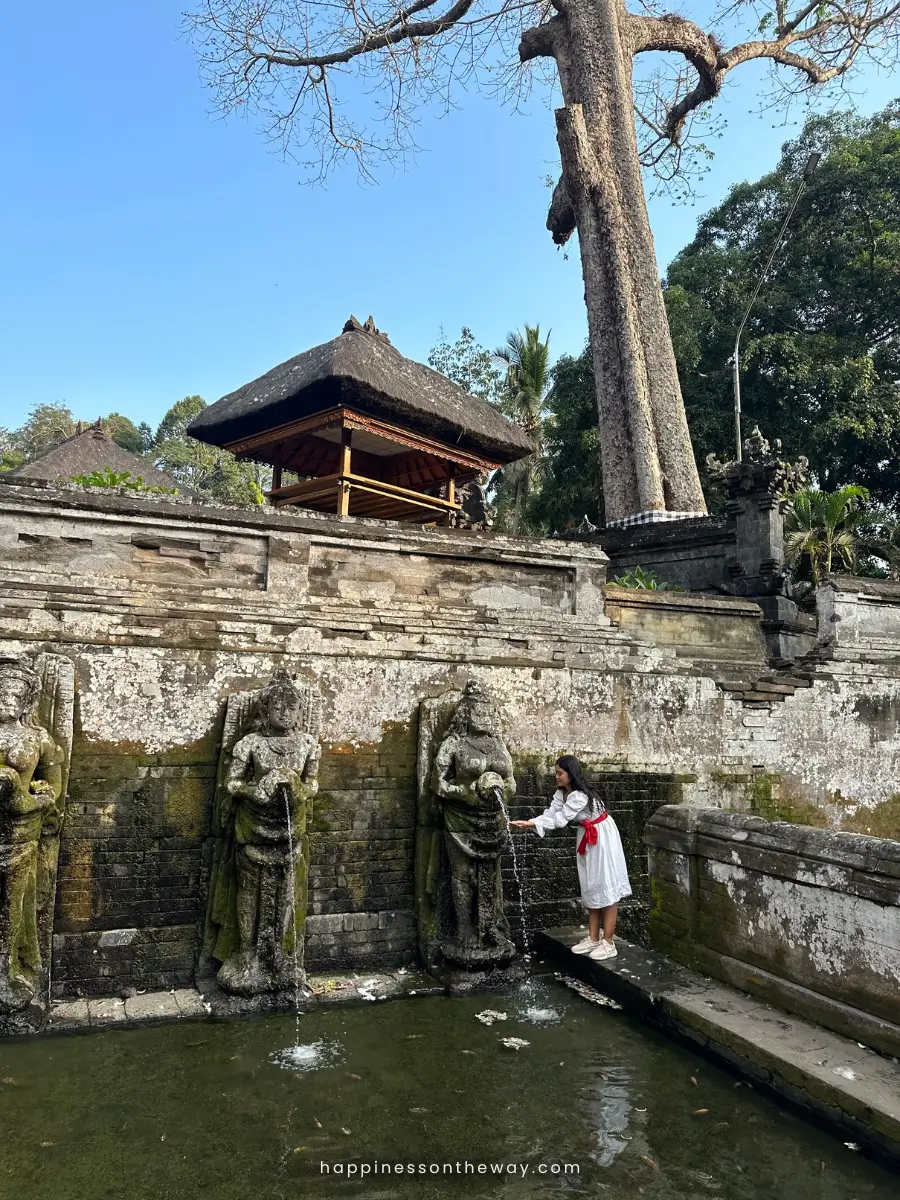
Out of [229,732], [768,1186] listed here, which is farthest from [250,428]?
[768,1186]

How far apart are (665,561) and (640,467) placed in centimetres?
305

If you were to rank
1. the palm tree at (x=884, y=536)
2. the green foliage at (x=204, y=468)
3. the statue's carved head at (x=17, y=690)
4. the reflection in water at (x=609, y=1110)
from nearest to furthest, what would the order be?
the reflection in water at (x=609, y=1110), the statue's carved head at (x=17, y=690), the palm tree at (x=884, y=536), the green foliage at (x=204, y=468)

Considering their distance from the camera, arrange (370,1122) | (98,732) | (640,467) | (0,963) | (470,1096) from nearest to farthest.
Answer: (370,1122) < (470,1096) < (0,963) < (98,732) < (640,467)

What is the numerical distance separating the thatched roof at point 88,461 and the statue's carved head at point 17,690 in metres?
10.4

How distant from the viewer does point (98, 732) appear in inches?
204

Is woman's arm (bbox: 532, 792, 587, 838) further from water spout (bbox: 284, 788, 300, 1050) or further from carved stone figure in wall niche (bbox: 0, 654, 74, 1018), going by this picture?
carved stone figure in wall niche (bbox: 0, 654, 74, 1018)

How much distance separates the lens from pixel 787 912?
14.5 feet

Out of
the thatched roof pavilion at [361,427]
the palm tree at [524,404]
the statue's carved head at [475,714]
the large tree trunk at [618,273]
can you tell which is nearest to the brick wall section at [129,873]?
the statue's carved head at [475,714]

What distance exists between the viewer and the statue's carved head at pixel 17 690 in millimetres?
4590

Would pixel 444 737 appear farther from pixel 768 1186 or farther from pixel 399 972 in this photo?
pixel 768 1186

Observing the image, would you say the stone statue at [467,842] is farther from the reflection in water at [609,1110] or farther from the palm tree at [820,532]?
the palm tree at [820,532]

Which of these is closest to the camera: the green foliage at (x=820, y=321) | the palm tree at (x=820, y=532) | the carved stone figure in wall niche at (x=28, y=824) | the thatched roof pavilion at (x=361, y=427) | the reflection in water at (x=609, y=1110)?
the reflection in water at (x=609, y=1110)

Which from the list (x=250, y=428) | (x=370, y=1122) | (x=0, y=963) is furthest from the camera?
(x=250, y=428)

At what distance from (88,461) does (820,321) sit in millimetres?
17031
